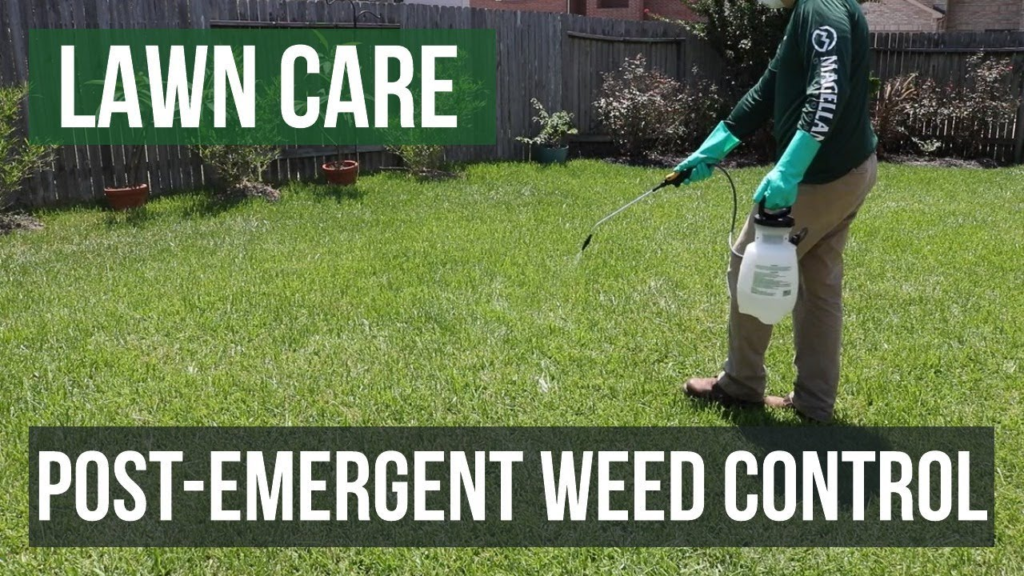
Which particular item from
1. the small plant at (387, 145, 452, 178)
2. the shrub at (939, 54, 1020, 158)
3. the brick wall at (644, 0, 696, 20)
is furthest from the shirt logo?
the brick wall at (644, 0, 696, 20)

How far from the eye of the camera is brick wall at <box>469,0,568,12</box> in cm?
2952

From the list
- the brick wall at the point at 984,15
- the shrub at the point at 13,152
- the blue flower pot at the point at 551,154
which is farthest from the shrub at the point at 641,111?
the brick wall at the point at 984,15

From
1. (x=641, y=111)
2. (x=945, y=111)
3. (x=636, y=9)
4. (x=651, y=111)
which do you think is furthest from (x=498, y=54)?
(x=636, y=9)

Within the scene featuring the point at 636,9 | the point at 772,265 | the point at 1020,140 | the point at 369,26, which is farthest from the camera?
the point at 636,9

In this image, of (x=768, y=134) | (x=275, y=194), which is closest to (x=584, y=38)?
(x=768, y=134)

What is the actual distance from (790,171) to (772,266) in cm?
35

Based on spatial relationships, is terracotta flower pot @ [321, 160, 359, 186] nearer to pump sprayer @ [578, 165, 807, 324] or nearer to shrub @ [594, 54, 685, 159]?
shrub @ [594, 54, 685, 159]

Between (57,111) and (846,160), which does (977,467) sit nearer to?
(846,160)

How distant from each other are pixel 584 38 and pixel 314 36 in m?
4.26

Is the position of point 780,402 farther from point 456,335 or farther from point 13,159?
point 13,159

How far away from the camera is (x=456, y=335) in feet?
15.3

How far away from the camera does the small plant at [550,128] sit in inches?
456

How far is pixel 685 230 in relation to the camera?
7.22 m

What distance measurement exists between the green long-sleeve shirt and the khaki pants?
0.31 feet
